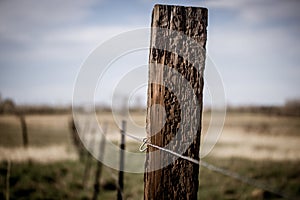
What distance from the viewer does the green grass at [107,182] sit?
6137mm

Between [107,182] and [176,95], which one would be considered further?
[107,182]

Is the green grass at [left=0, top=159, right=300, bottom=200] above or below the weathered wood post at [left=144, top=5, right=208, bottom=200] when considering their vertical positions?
below

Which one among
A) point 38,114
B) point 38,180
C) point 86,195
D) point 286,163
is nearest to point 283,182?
point 286,163

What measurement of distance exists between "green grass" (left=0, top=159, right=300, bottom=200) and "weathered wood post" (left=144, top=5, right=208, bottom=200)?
4.27 meters

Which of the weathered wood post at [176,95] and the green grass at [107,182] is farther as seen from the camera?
the green grass at [107,182]

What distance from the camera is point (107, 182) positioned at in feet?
22.7

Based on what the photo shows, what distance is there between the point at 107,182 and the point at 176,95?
5.82 m

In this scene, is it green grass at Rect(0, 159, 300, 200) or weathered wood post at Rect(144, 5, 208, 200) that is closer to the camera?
weathered wood post at Rect(144, 5, 208, 200)

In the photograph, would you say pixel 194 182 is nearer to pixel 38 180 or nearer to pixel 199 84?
pixel 199 84

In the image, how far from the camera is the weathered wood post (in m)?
1.62

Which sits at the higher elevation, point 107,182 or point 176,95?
point 176,95

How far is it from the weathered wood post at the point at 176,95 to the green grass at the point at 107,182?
4.27 metres

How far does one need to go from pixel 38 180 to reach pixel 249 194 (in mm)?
5306

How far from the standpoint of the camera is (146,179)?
1.74m
